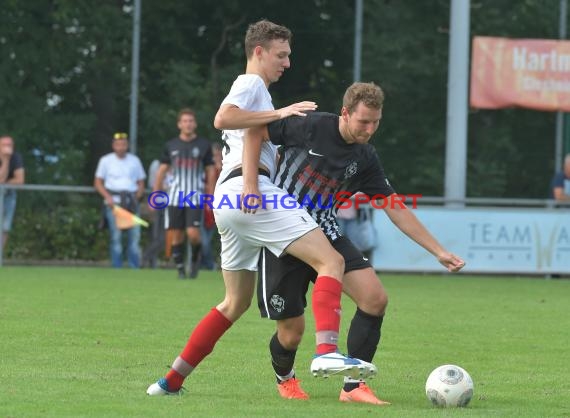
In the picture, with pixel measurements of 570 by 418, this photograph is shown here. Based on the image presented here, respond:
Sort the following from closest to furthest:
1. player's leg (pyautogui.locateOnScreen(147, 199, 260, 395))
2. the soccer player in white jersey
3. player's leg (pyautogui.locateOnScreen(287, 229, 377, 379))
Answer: player's leg (pyautogui.locateOnScreen(287, 229, 377, 379)) → the soccer player in white jersey → player's leg (pyautogui.locateOnScreen(147, 199, 260, 395))

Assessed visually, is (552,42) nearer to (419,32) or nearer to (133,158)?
(419,32)

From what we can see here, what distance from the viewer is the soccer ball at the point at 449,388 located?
675cm

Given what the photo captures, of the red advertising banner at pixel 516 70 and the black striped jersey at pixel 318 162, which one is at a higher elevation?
the red advertising banner at pixel 516 70

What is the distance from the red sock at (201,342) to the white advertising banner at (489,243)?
11488mm

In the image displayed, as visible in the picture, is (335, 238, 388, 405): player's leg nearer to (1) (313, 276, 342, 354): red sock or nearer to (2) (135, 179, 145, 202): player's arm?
(1) (313, 276, 342, 354): red sock

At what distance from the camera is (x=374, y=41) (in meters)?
21.4

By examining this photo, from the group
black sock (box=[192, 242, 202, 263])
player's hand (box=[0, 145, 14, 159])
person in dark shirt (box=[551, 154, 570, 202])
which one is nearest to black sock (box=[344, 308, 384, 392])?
black sock (box=[192, 242, 202, 263])

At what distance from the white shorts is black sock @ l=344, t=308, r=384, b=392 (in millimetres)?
561

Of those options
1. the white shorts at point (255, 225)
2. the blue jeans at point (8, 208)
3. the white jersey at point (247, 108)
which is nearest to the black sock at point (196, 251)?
the blue jeans at point (8, 208)

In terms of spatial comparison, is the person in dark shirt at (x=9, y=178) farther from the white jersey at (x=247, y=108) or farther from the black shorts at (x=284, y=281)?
the black shorts at (x=284, y=281)

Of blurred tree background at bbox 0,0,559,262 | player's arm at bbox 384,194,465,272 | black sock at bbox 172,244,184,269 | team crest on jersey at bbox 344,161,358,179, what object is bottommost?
black sock at bbox 172,244,184,269

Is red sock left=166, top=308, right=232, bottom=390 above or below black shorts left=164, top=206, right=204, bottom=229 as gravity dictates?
below

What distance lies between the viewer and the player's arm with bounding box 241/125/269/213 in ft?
22.2

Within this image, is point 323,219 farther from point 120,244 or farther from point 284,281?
point 120,244
